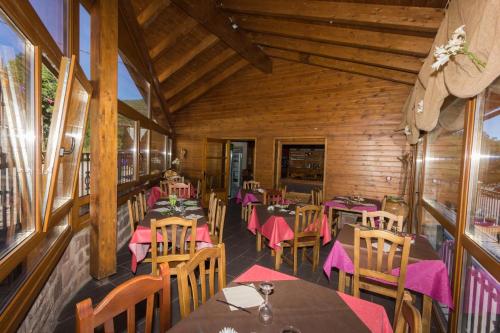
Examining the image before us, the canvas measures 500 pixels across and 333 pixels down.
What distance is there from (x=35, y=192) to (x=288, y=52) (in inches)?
243

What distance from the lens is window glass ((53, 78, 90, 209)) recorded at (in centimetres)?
229

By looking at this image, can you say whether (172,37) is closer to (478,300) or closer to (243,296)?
(243,296)

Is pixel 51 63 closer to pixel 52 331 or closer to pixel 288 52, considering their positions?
pixel 52 331

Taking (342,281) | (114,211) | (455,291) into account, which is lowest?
(342,281)

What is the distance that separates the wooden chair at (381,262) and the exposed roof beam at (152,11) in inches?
202

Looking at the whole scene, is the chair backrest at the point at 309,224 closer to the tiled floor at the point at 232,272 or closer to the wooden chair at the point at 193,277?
the tiled floor at the point at 232,272

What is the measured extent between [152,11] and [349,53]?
3.95 meters

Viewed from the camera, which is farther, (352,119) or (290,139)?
(290,139)

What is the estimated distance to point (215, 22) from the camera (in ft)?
15.5

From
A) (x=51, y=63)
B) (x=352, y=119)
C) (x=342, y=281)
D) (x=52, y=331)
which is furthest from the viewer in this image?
(x=352, y=119)

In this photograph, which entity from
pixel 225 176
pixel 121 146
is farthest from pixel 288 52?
pixel 121 146

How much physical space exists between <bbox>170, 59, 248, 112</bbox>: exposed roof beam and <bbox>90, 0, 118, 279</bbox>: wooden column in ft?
14.7

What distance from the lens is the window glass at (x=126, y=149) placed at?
4.61 m

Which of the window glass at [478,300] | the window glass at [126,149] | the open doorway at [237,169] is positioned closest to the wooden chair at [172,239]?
the window glass at [478,300]
